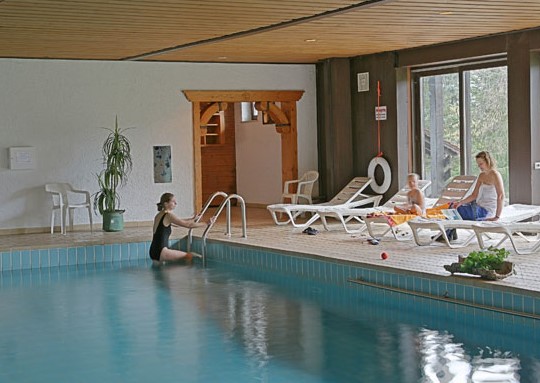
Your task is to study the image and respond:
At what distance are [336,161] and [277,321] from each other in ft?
22.0

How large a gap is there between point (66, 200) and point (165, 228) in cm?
215

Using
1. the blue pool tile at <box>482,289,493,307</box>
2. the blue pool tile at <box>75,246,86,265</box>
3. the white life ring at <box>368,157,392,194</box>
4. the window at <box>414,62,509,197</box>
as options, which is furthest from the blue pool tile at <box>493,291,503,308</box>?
the white life ring at <box>368,157,392,194</box>

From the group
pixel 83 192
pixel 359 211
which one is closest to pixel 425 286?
pixel 359 211

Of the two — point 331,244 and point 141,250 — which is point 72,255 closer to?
point 141,250

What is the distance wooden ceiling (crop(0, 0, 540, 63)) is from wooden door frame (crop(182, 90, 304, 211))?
1088 millimetres

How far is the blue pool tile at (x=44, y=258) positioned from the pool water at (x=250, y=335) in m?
1.17

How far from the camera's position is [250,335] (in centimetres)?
697

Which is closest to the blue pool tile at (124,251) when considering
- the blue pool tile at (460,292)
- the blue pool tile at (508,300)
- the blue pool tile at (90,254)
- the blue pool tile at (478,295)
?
the blue pool tile at (90,254)

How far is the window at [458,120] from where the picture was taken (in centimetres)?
1170

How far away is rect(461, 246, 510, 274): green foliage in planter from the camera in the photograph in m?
7.23

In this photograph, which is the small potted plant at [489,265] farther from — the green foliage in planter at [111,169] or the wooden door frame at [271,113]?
the wooden door frame at [271,113]

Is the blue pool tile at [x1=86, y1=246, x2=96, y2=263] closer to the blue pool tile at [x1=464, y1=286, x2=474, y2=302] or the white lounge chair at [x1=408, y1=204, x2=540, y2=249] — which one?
the white lounge chair at [x1=408, y1=204, x2=540, y2=249]

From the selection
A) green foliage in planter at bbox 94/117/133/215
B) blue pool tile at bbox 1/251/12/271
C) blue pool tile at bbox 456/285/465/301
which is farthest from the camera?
green foliage in planter at bbox 94/117/133/215

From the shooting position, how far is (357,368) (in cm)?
593
